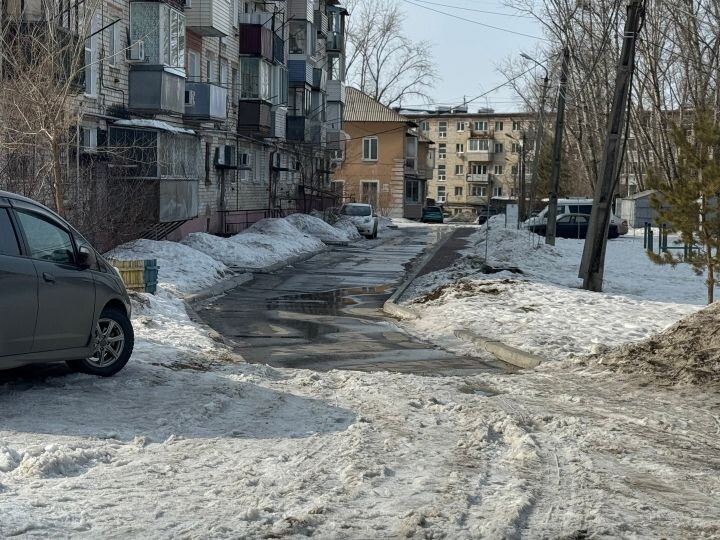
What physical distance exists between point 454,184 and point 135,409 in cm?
13004

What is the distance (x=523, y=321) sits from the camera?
1538cm

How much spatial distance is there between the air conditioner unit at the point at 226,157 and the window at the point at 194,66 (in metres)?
3.00

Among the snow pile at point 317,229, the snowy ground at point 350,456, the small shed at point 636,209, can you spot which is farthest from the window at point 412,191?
the snowy ground at point 350,456

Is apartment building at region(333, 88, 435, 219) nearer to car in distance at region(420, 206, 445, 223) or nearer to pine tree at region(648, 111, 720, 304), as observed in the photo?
car in distance at region(420, 206, 445, 223)

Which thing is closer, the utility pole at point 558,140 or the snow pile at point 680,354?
the snow pile at point 680,354

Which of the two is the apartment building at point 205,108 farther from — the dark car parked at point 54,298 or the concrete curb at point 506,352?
the dark car parked at point 54,298

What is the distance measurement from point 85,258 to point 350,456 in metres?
3.65

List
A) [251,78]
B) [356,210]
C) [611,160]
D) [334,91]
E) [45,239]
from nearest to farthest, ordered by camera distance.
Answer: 1. [45,239]
2. [611,160]
3. [251,78]
4. [356,210]
5. [334,91]

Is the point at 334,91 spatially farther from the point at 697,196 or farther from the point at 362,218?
the point at 697,196

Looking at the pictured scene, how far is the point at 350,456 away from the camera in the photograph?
700cm

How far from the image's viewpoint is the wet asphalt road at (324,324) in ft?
41.1

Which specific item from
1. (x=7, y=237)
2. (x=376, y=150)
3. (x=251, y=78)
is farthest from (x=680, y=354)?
(x=376, y=150)

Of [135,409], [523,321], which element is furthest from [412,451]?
[523,321]

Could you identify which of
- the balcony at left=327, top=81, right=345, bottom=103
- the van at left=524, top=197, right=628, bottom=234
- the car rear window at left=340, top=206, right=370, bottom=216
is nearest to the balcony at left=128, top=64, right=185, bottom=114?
the car rear window at left=340, top=206, right=370, bottom=216
